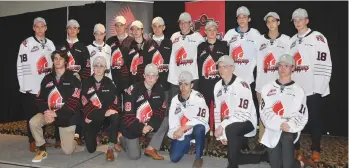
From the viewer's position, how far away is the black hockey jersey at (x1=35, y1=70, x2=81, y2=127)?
4.36m

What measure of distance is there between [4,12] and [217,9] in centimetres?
375

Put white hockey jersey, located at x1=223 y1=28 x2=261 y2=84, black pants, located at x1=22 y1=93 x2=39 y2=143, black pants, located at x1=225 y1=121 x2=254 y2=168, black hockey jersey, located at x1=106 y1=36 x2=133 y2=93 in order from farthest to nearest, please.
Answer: black hockey jersey, located at x1=106 y1=36 x2=133 y2=93, black pants, located at x1=22 y1=93 x2=39 y2=143, white hockey jersey, located at x1=223 y1=28 x2=261 y2=84, black pants, located at x1=225 y1=121 x2=254 y2=168

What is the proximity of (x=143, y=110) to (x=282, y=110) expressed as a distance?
1539 millimetres

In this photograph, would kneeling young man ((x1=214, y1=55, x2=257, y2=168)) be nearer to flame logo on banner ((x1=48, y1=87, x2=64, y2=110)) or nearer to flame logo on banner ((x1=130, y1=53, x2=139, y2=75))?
flame logo on banner ((x1=130, y1=53, x2=139, y2=75))

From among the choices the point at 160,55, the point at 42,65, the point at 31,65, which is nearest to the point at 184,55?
the point at 160,55

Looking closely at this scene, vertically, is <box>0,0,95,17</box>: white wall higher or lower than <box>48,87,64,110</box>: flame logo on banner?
higher

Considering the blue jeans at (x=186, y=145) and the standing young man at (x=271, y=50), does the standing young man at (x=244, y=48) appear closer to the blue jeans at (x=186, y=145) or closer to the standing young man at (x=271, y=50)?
the standing young man at (x=271, y=50)

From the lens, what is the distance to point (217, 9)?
574 centimetres

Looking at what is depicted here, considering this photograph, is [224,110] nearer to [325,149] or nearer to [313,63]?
[313,63]

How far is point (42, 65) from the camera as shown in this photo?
4789 millimetres

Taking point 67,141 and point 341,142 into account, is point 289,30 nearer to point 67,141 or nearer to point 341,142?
point 341,142

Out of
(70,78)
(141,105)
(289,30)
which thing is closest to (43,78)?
(70,78)

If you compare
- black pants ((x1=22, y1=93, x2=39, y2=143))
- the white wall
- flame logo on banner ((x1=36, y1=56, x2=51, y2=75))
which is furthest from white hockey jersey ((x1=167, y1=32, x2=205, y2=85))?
the white wall

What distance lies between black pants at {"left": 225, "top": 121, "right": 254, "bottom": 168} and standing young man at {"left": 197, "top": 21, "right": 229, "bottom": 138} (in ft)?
3.42
